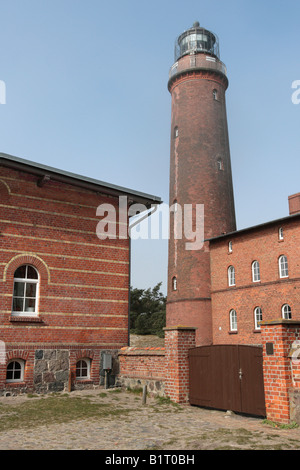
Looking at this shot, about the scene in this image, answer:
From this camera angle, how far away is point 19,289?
44.6 feet

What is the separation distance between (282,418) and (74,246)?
8.95m

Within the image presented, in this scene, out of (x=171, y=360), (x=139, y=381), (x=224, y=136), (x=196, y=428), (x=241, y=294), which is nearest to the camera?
(x=196, y=428)

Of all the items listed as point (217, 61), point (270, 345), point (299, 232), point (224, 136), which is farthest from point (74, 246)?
point (217, 61)

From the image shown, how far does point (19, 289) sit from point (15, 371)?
8.27 ft

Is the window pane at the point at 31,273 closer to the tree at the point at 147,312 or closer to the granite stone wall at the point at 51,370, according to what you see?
the granite stone wall at the point at 51,370

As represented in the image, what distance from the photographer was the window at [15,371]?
42.8ft

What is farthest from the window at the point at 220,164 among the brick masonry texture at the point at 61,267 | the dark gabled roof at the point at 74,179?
the brick masonry texture at the point at 61,267

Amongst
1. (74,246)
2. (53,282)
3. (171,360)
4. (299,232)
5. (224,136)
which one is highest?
(224,136)

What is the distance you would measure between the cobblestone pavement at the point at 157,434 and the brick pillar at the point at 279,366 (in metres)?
0.40

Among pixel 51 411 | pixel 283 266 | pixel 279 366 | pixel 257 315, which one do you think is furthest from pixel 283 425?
pixel 257 315

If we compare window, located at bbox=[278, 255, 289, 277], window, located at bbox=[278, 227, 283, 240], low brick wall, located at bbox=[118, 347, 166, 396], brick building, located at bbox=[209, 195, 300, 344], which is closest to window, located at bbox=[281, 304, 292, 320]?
brick building, located at bbox=[209, 195, 300, 344]

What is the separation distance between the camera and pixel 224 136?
31.5 metres

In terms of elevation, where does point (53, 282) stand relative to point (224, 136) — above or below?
below
